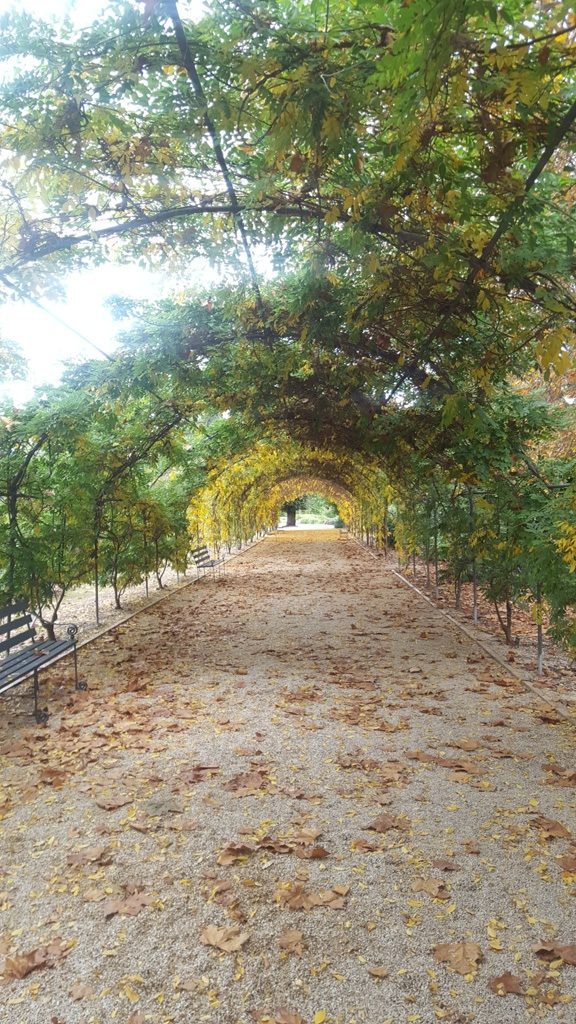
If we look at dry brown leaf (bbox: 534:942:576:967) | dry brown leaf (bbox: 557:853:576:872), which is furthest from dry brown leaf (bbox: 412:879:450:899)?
dry brown leaf (bbox: 557:853:576:872)

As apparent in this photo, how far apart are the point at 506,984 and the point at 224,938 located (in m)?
1.02

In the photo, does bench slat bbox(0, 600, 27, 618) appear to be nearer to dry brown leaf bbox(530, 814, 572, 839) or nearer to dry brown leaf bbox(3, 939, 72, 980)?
dry brown leaf bbox(3, 939, 72, 980)

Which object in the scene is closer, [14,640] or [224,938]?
[224,938]

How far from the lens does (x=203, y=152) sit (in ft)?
12.8

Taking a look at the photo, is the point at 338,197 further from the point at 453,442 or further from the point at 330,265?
the point at 453,442

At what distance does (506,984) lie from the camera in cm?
232

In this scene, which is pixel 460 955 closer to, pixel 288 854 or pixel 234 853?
pixel 288 854

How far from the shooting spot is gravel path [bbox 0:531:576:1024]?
234cm

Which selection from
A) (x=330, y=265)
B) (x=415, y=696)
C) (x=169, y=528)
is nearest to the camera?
(x=330, y=265)

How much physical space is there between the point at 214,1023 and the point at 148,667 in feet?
18.1

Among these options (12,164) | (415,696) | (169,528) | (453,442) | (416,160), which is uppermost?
(12,164)

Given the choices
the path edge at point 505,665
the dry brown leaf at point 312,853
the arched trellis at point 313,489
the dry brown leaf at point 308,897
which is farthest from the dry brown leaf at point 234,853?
the arched trellis at point 313,489

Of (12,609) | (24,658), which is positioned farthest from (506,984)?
(12,609)

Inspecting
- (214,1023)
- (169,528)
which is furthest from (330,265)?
(169,528)
